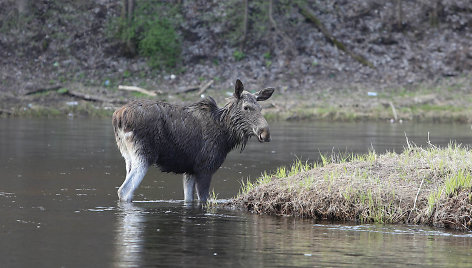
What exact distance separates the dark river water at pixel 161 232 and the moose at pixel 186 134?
1.89ft

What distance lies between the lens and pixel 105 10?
152 feet

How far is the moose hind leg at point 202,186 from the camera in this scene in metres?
13.7

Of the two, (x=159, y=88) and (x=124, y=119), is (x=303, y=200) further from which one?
(x=159, y=88)

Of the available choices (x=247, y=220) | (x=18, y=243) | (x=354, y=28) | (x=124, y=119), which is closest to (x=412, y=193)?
(x=247, y=220)

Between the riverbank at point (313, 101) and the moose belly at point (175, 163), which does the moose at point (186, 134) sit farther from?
the riverbank at point (313, 101)

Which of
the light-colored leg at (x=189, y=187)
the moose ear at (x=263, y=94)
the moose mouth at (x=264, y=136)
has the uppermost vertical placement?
the moose ear at (x=263, y=94)

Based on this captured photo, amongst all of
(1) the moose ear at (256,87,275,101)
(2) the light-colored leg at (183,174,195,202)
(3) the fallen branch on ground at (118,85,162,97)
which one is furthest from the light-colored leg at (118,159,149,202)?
(3) the fallen branch on ground at (118,85,162,97)

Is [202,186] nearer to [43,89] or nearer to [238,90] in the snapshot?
[238,90]

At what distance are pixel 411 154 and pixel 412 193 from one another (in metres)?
2.47

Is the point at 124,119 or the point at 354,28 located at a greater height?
the point at 354,28

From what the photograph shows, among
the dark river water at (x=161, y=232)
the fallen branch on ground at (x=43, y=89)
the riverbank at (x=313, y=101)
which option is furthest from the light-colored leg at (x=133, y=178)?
the fallen branch on ground at (x=43, y=89)

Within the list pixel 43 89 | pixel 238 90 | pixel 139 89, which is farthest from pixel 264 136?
pixel 43 89

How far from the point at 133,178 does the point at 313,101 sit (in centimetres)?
2523

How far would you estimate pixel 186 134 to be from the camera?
13781 mm
